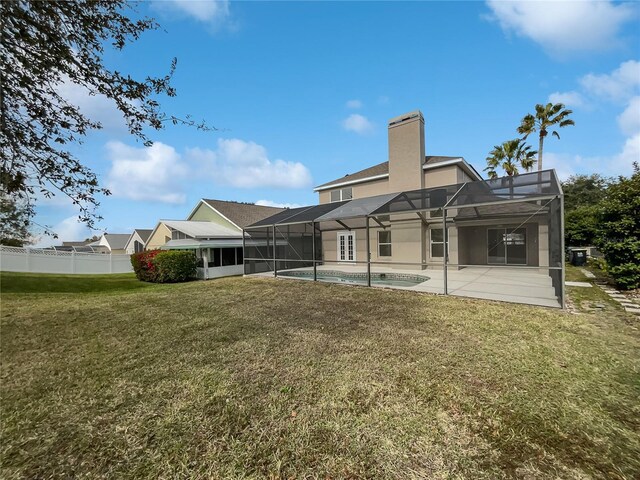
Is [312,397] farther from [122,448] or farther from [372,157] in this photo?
[372,157]

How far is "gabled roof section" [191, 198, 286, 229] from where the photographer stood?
1878 cm

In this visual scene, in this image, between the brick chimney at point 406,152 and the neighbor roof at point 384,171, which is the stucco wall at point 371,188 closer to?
the neighbor roof at point 384,171

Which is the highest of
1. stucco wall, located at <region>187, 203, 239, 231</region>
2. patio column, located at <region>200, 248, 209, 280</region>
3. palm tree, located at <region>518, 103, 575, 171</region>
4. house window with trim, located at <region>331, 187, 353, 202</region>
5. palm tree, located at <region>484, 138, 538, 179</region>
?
palm tree, located at <region>518, 103, 575, 171</region>

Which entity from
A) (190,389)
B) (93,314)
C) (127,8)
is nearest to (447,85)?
(127,8)

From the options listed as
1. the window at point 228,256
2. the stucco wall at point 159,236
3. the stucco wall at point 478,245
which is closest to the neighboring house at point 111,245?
the stucco wall at point 159,236

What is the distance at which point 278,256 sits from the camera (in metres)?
16.5

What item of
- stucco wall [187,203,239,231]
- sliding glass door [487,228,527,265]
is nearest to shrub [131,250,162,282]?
stucco wall [187,203,239,231]

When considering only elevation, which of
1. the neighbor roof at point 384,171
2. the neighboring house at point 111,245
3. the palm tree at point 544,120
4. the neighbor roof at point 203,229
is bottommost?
the neighboring house at point 111,245

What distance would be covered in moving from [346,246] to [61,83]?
46.4 ft

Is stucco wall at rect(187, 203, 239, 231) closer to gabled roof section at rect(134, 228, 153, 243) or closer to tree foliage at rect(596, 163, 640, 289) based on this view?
gabled roof section at rect(134, 228, 153, 243)

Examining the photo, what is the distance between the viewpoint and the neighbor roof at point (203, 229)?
1549 cm

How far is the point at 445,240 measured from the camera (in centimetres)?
762

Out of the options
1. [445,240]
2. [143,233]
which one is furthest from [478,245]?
[143,233]

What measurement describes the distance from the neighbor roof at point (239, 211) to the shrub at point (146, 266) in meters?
5.27
